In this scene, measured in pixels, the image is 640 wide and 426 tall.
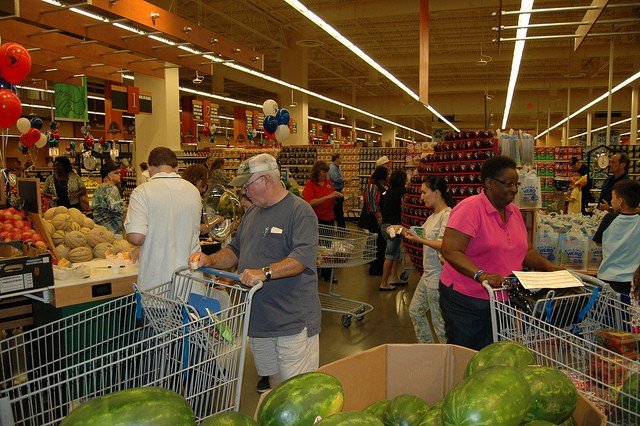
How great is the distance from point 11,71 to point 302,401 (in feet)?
20.6

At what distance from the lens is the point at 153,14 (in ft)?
22.7

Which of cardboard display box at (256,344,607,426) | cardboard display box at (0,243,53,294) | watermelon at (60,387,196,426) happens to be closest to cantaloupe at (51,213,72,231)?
cardboard display box at (0,243,53,294)

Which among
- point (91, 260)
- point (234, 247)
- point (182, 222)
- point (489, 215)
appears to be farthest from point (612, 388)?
point (91, 260)

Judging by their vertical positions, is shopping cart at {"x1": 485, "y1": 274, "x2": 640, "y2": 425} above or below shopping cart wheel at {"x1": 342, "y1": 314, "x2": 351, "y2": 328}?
above

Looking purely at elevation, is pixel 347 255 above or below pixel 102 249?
below

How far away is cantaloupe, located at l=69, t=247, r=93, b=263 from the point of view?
14.9 feet

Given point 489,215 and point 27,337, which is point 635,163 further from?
point 27,337

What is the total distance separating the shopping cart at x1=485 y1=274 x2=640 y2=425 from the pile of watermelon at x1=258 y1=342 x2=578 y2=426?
0.34 meters

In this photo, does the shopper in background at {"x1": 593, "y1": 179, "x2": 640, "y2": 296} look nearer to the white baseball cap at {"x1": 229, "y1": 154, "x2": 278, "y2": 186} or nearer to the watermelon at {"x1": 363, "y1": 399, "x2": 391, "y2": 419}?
the white baseball cap at {"x1": 229, "y1": 154, "x2": 278, "y2": 186}

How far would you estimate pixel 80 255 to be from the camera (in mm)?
4566

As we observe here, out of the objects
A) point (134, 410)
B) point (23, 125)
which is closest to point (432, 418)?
point (134, 410)

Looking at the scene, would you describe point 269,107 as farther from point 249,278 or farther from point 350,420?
point 350,420

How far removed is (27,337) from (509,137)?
4.51 metres

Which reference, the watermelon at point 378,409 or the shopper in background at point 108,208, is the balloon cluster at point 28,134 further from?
the watermelon at point 378,409
